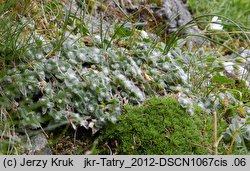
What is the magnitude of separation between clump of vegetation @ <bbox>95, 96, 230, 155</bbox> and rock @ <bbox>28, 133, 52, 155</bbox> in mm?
247

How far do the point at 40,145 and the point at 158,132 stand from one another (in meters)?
0.57

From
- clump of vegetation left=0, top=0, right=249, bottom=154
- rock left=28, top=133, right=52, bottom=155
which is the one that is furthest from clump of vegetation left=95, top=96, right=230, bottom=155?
rock left=28, top=133, right=52, bottom=155

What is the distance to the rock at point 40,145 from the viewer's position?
2.19 metres

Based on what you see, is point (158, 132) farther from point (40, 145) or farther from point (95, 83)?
point (40, 145)

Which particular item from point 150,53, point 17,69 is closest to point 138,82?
point 150,53

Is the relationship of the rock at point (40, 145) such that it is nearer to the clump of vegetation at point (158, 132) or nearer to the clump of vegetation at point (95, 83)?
the clump of vegetation at point (95, 83)

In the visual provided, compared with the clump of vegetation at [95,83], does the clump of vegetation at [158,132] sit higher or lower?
lower

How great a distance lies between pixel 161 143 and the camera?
232cm

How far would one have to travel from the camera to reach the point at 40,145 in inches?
87.3

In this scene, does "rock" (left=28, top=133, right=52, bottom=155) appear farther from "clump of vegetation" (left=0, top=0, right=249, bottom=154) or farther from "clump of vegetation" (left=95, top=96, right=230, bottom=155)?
"clump of vegetation" (left=95, top=96, right=230, bottom=155)

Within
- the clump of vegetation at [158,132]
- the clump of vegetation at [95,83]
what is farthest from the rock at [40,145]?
the clump of vegetation at [158,132]

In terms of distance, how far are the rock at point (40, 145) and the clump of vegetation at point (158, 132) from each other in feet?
0.81

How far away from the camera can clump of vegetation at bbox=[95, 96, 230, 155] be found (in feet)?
7.58

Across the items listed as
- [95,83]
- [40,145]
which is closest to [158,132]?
[95,83]
